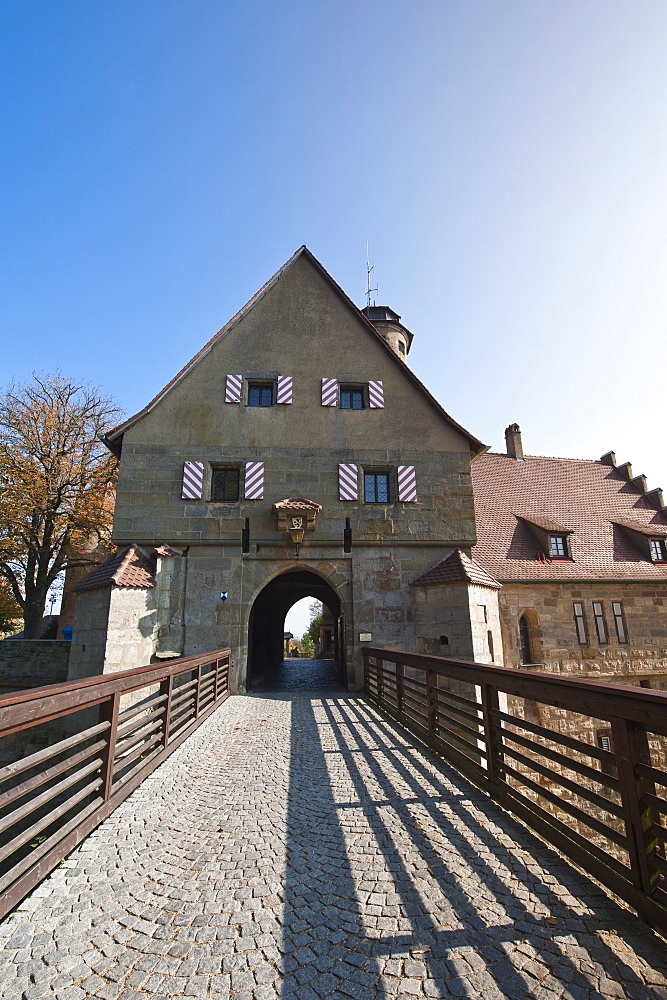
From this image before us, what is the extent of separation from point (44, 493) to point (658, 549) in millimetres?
21332

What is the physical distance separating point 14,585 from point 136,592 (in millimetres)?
12622

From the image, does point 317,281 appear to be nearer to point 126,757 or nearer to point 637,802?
point 126,757

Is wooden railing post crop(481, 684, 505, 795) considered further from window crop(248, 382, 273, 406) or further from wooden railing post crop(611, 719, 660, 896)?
window crop(248, 382, 273, 406)

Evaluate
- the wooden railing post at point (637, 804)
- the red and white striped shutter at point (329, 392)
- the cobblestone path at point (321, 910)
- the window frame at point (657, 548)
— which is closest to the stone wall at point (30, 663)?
the red and white striped shutter at point (329, 392)

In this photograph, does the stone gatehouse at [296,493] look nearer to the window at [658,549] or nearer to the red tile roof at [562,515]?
the red tile roof at [562,515]

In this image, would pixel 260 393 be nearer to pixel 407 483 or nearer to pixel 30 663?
pixel 407 483

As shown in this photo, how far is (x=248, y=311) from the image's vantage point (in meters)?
12.5

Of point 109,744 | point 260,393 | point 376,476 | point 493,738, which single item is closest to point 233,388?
point 260,393

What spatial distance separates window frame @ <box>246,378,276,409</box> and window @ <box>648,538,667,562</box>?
12998mm

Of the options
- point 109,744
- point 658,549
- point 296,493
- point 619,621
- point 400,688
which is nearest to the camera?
point 109,744

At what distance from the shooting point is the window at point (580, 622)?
46.1ft

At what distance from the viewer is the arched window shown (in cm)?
1382

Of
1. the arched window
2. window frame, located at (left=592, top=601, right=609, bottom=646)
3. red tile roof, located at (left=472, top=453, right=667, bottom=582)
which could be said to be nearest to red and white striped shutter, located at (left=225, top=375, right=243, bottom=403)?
red tile roof, located at (left=472, top=453, right=667, bottom=582)

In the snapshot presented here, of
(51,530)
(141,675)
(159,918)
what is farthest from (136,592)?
(51,530)
